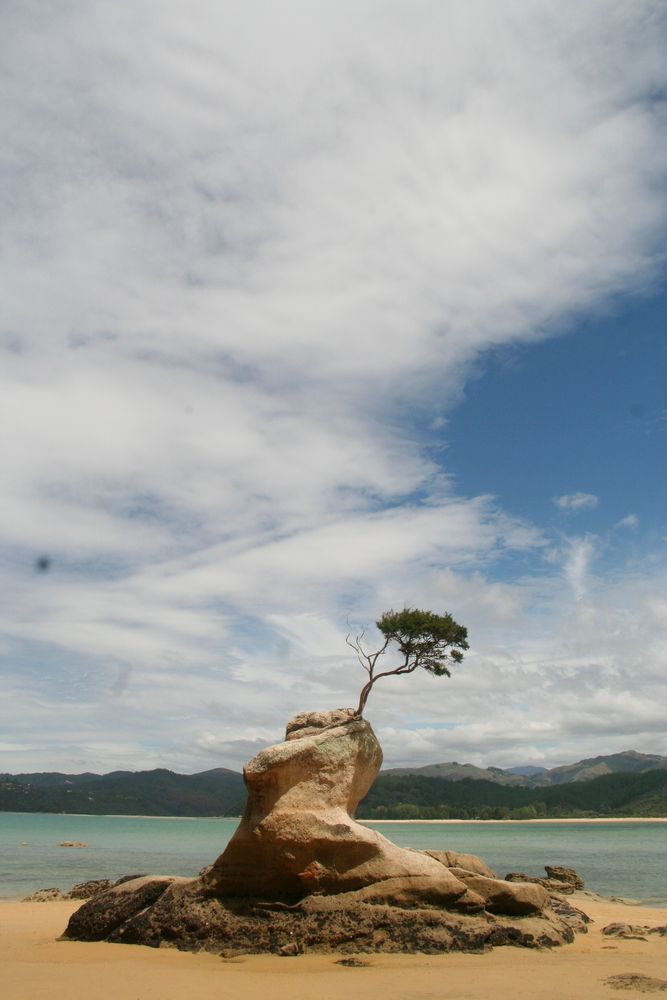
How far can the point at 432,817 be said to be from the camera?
12281cm

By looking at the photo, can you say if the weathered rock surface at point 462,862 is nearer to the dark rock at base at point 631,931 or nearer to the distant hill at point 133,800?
the dark rock at base at point 631,931

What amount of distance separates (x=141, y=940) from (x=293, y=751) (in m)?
4.45

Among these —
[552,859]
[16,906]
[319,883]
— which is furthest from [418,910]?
[552,859]

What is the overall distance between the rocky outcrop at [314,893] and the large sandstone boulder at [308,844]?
0.07 feet

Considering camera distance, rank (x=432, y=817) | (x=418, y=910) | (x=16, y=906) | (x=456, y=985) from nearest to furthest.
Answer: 1. (x=456, y=985)
2. (x=418, y=910)
3. (x=16, y=906)
4. (x=432, y=817)

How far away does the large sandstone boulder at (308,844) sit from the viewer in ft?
49.5

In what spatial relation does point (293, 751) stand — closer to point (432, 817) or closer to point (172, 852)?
point (172, 852)

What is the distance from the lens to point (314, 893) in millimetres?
15109

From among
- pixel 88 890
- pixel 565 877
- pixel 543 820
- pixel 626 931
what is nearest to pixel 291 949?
pixel 626 931

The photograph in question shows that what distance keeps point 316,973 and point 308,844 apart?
3.22m

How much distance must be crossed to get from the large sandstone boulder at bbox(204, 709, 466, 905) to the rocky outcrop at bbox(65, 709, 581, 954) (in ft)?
0.07

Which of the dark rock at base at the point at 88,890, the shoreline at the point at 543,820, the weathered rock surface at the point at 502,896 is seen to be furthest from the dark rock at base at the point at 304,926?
the shoreline at the point at 543,820

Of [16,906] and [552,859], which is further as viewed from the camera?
[552,859]

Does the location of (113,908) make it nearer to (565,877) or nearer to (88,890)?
(88,890)
